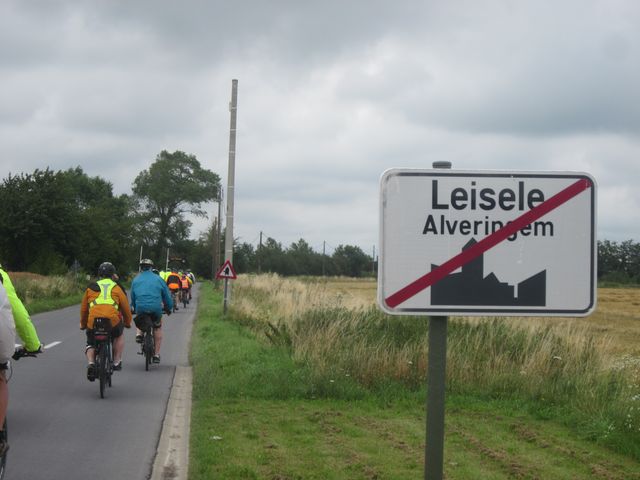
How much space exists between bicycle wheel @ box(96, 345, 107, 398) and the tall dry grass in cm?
287

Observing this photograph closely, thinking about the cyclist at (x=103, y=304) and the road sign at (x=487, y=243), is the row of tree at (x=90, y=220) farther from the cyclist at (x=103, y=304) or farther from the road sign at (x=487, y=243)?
the road sign at (x=487, y=243)

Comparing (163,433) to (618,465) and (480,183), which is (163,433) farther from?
(480,183)

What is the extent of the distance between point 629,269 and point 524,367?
94.4 m

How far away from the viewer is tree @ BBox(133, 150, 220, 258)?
101875 mm

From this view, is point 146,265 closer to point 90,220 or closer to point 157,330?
point 157,330

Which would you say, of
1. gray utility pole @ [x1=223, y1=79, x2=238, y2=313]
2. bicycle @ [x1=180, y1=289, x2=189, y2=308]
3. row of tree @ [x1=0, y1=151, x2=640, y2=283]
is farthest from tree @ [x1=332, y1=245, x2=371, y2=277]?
gray utility pole @ [x1=223, y1=79, x2=238, y2=313]

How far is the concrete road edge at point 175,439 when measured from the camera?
294 inches

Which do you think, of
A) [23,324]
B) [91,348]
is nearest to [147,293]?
[91,348]

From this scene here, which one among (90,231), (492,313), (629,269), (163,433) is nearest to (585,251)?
(492,313)

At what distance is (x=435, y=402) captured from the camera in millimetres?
3676

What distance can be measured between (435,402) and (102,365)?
8.81 m

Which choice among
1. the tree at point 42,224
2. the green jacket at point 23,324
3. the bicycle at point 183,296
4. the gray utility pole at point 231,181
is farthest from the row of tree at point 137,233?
the green jacket at point 23,324

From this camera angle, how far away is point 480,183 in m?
3.71

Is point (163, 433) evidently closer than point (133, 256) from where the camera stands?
Yes
